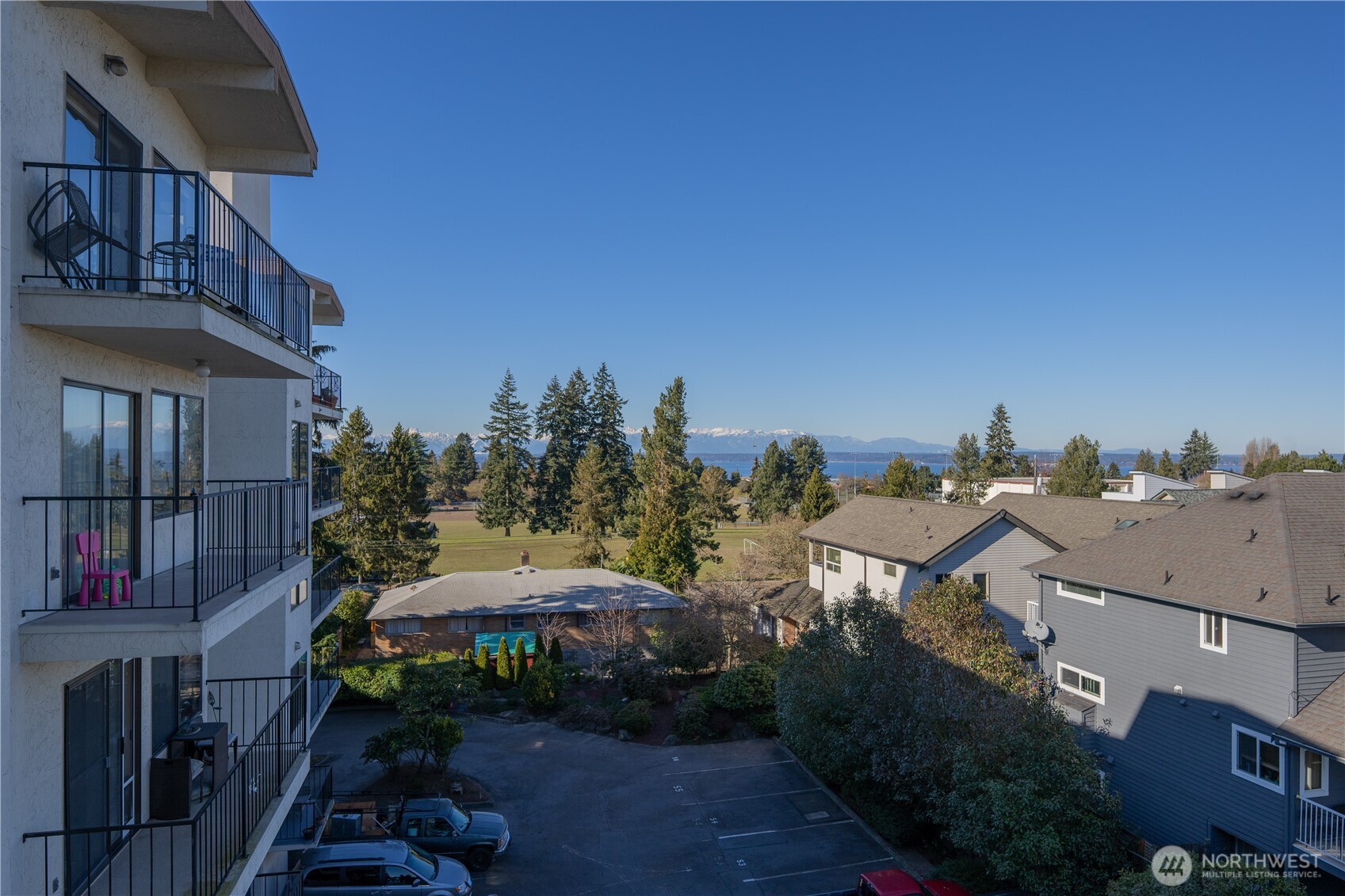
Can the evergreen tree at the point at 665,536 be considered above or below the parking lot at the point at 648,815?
above

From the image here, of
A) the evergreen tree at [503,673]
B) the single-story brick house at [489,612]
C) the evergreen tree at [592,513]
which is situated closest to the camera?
the evergreen tree at [503,673]

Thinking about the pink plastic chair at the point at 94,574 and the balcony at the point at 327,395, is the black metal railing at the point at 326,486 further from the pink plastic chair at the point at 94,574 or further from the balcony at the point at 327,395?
the pink plastic chair at the point at 94,574

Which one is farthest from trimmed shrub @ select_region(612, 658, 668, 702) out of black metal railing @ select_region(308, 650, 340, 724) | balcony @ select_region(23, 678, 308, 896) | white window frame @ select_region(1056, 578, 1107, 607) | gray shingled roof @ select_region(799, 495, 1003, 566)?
balcony @ select_region(23, 678, 308, 896)

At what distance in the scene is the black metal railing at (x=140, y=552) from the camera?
581 centimetres

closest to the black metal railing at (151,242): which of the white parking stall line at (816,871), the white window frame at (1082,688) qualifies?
the white parking stall line at (816,871)

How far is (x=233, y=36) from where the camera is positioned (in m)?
7.01

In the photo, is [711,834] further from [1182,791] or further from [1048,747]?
[1182,791]

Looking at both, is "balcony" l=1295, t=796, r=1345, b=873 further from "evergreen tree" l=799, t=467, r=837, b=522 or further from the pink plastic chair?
"evergreen tree" l=799, t=467, r=837, b=522

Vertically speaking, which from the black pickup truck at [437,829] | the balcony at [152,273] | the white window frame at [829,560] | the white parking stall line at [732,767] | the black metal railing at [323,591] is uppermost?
the balcony at [152,273]

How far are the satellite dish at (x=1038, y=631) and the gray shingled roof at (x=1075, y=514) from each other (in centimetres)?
723

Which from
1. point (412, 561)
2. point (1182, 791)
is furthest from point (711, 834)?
point (412, 561)

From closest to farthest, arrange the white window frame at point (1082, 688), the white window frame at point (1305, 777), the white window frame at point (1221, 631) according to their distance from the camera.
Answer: the white window frame at point (1305, 777) < the white window frame at point (1221, 631) < the white window frame at point (1082, 688)

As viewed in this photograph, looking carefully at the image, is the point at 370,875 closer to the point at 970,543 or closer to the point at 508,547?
the point at 970,543

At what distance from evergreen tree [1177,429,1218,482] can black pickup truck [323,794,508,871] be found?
405 feet
